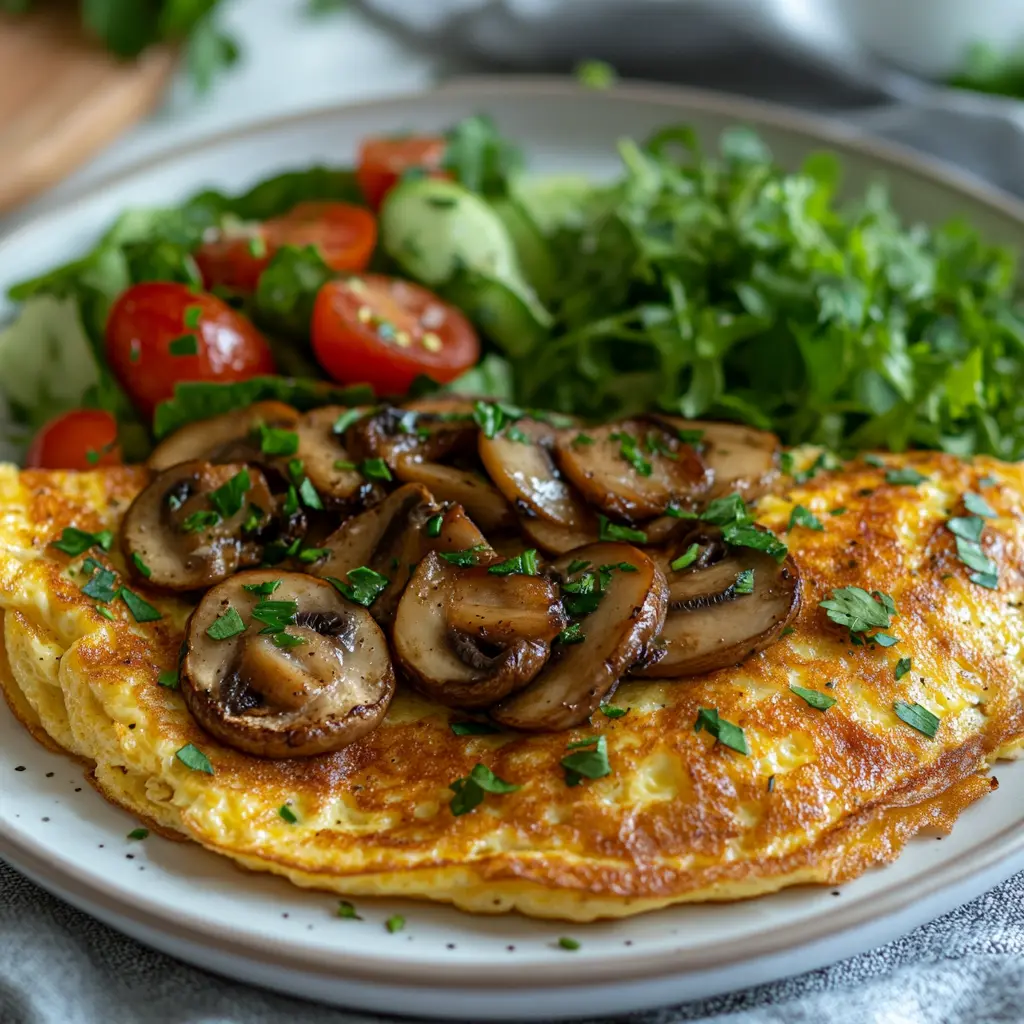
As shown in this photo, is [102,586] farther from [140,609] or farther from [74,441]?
[74,441]

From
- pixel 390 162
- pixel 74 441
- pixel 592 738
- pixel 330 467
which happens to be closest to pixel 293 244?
pixel 390 162

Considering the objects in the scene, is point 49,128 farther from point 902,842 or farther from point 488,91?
point 902,842

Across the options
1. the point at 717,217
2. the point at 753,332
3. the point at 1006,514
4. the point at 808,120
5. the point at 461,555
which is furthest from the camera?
the point at 808,120

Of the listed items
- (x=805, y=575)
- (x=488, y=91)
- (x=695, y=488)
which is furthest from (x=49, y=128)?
(x=805, y=575)

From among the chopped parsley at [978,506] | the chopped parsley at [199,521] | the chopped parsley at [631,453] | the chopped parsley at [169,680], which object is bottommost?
the chopped parsley at [169,680]

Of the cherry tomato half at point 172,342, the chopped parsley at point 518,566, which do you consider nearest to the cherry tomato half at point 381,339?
the cherry tomato half at point 172,342

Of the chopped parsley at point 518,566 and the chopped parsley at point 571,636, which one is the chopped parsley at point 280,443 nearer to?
the chopped parsley at point 518,566
